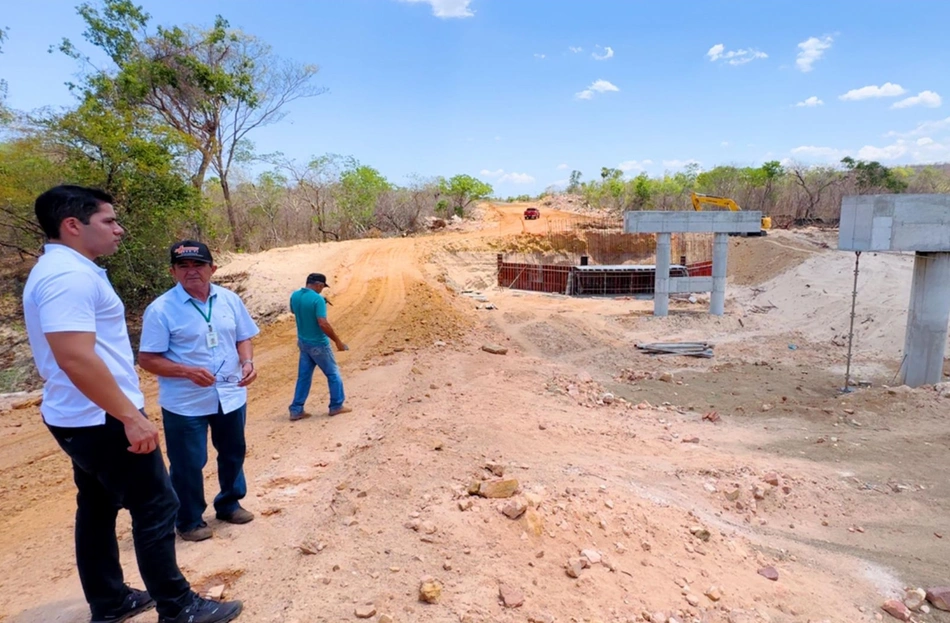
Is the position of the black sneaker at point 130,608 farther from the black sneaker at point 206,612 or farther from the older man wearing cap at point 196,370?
the older man wearing cap at point 196,370

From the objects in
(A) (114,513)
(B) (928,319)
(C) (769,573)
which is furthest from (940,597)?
(B) (928,319)

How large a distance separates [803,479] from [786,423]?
242cm

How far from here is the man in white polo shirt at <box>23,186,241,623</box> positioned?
197cm

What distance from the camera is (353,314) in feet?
40.7

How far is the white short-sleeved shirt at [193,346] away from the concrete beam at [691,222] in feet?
44.2

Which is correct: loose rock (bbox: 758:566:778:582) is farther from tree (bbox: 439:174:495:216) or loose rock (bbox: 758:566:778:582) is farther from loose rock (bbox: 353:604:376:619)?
tree (bbox: 439:174:495:216)

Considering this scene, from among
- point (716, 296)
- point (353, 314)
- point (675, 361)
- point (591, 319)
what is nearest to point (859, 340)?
point (716, 296)

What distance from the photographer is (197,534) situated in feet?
10.3

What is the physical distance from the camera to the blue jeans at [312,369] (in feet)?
19.1

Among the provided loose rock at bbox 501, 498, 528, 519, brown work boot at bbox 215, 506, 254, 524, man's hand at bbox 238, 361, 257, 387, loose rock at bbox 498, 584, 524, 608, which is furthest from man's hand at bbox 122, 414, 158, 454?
loose rock at bbox 501, 498, 528, 519

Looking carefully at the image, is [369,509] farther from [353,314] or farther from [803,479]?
[353,314]

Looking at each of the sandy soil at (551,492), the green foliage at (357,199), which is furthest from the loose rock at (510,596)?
the green foliage at (357,199)

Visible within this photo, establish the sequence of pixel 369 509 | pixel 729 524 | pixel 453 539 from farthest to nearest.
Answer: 1. pixel 729 524
2. pixel 369 509
3. pixel 453 539

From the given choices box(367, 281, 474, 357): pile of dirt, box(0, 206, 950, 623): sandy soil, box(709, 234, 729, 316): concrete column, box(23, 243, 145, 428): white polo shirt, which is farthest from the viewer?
box(709, 234, 729, 316): concrete column
